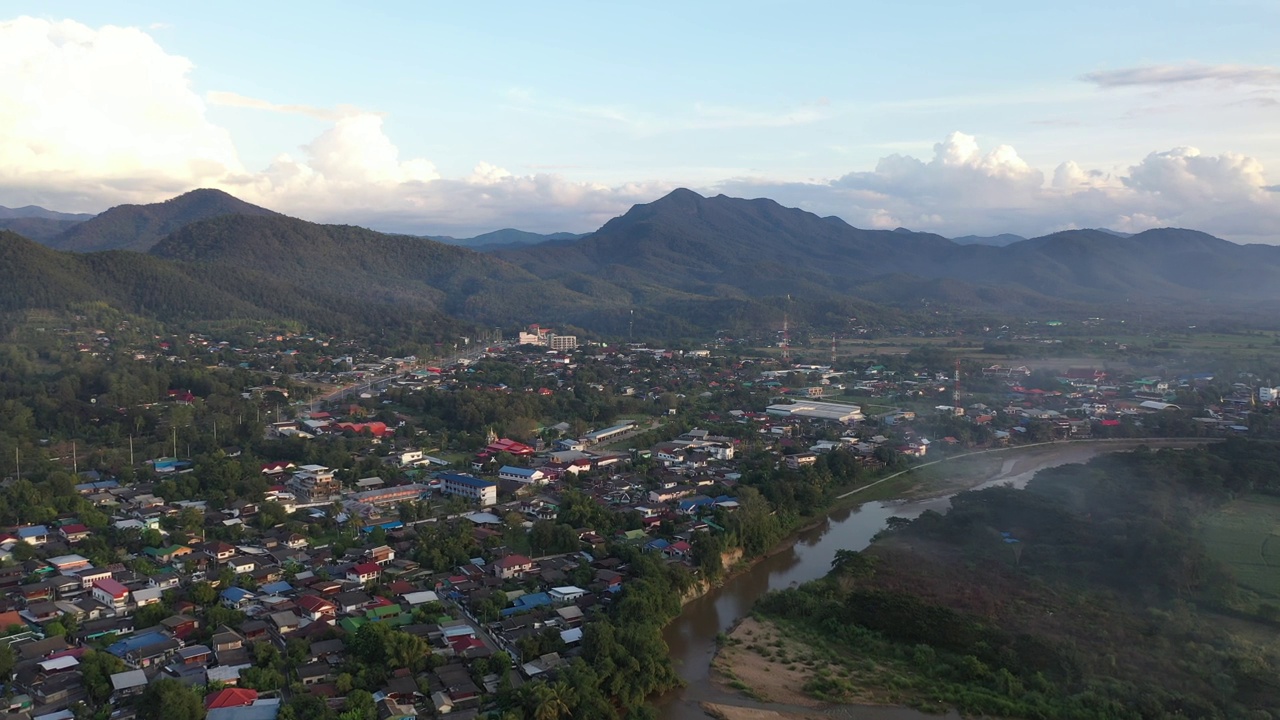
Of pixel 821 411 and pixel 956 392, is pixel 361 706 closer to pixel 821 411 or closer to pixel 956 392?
pixel 821 411

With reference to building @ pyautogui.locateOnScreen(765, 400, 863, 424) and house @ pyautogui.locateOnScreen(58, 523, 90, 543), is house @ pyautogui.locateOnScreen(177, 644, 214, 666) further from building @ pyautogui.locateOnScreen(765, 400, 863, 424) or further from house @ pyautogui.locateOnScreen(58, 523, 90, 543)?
building @ pyautogui.locateOnScreen(765, 400, 863, 424)

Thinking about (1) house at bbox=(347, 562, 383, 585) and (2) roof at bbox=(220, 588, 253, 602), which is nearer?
(2) roof at bbox=(220, 588, 253, 602)

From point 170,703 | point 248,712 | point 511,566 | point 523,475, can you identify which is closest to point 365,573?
point 511,566

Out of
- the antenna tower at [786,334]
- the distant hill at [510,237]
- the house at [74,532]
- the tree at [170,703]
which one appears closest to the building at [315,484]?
the house at [74,532]

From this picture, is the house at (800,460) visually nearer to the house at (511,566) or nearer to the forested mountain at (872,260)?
the house at (511,566)

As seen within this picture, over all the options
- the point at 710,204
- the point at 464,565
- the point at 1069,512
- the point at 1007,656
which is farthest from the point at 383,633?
the point at 710,204

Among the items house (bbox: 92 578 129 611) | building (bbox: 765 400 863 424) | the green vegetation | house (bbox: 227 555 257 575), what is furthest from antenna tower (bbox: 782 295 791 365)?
house (bbox: 92 578 129 611)

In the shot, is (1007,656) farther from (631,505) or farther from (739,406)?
(739,406)
